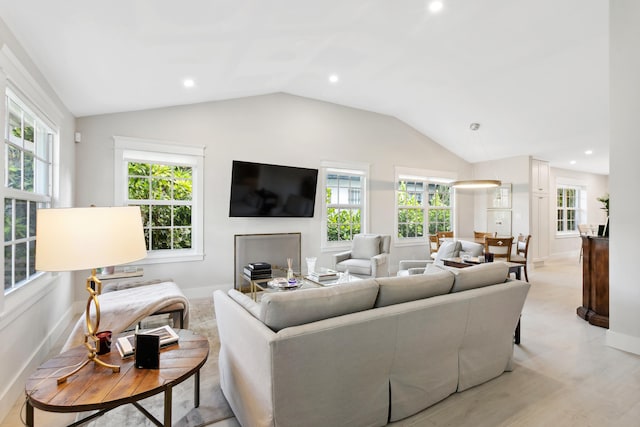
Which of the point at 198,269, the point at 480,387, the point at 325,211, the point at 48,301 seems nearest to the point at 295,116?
the point at 325,211

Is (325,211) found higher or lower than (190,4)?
lower

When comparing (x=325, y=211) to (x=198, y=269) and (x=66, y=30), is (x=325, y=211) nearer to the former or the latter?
(x=198, y=269)

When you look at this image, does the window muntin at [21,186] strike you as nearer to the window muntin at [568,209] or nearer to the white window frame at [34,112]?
the white window frame at [34,112]

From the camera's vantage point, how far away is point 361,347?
67.8 inches

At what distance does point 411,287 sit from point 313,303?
721 millimetres

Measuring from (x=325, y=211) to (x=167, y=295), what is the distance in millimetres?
3351

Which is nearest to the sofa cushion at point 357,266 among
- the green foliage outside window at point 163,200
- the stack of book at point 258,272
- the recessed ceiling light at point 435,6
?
the stack of book at point 258,272

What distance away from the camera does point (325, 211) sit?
19.0 ft

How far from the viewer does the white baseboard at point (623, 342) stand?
293 cm

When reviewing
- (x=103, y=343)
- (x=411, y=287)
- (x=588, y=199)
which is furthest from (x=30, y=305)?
(x=588, y=199)

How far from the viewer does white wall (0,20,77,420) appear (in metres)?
2.04

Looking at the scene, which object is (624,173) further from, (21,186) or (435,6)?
(21,186)

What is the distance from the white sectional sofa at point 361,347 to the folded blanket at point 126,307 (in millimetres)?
973

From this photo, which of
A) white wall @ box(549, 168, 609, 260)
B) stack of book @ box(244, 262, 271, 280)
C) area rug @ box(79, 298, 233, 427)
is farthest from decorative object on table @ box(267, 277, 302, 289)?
white wall @ box(549, 168, 609, 260)
